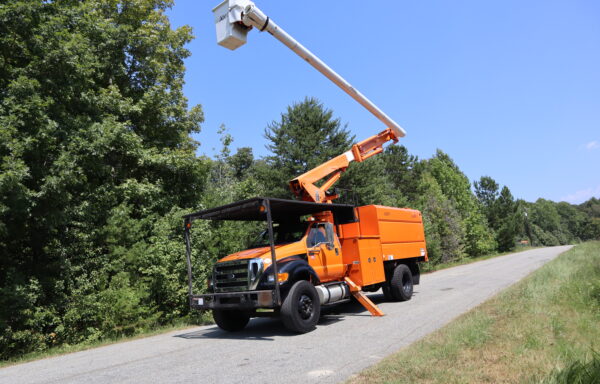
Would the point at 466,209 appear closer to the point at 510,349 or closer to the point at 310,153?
the point at 310,153

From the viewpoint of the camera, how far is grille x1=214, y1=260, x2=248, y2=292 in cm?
814

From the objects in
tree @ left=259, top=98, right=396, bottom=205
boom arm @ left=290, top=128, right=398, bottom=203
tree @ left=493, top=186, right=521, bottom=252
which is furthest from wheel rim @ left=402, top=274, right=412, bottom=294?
tree @ left=493, top=186, right=521, bottom=252

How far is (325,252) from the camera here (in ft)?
31.6

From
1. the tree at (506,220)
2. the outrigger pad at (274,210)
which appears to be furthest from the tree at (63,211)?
the tree at (506,220)

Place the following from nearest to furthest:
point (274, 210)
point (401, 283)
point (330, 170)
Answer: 1. point (274, 210)
2. point (401, 283)
3. point (330, 170)

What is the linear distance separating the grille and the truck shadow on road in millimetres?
1022

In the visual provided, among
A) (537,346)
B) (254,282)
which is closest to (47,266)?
(254,282)

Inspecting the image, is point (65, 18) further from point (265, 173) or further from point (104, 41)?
point (265, 173)

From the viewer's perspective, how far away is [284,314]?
302 inches

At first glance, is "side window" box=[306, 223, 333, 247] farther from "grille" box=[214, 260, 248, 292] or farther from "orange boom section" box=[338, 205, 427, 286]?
"grille" box=[214, 260, 248, 292]

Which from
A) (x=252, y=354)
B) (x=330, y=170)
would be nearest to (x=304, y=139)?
(x=330, y=170)

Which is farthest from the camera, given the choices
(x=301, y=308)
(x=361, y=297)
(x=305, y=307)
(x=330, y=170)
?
(x=330, y=170)

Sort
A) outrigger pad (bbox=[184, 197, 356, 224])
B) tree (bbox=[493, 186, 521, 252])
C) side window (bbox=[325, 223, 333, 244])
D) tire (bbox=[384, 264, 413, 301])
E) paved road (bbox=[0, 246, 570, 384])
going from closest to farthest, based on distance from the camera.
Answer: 1. paved road (bbox=[0, 246, 570, 384])
2. outrigger pad (bbox=[184, 197, 356, 224])
3. side window (bbox=[325, 223, 333, 244])
4. tire (bbox=[384, 264, 413, 301])
5. tree (bbox=[493, 186, 521, 252])

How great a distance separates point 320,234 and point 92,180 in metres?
7.63
